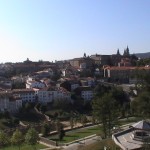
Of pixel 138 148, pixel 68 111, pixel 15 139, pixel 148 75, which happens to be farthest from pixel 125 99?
pixel 138 148

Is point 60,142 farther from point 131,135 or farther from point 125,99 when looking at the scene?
point 125,99

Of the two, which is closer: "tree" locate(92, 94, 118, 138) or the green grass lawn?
"tree" locate(92, 94, 118, 138)

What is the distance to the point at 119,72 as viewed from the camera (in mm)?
83812

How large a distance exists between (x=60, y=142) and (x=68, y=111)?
66.8ft

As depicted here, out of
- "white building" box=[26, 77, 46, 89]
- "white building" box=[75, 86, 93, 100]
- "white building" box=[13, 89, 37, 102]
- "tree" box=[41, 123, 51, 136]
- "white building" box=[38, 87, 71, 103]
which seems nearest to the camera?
"tree" box=[41, 123, 51, 136]

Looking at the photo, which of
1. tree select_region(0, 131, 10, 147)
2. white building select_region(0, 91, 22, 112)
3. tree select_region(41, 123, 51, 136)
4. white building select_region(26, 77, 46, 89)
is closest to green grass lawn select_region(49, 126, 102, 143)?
tree select_region(41, 123, 51, 136)

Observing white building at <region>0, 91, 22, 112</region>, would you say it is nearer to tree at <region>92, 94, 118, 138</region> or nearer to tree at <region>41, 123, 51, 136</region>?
tree at <region>41, 123, 51, 136</region>

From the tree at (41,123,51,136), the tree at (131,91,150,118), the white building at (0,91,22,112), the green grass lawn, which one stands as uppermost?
the tree at (131,91,150,118)

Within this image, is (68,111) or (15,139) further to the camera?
(68,111)

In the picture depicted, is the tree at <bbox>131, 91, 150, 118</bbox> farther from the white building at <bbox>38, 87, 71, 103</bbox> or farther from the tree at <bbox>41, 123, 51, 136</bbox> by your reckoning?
the white building at <bbox>38, 87, 71, 103</bbox>

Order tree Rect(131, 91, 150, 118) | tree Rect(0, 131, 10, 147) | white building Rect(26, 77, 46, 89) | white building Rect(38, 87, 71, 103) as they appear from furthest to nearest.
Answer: white building Rect(26, 77, 46, 89) < white building Rect(38, 87, 71, 103) < tree Rect(0, 131, 10, 147) < tree Rect(131, 91, 150, 118)

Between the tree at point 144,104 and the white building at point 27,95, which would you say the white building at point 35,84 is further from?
the tree at point 144,104

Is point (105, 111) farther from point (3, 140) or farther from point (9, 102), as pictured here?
point (9, 102)

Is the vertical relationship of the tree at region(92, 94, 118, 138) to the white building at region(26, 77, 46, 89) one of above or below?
below
